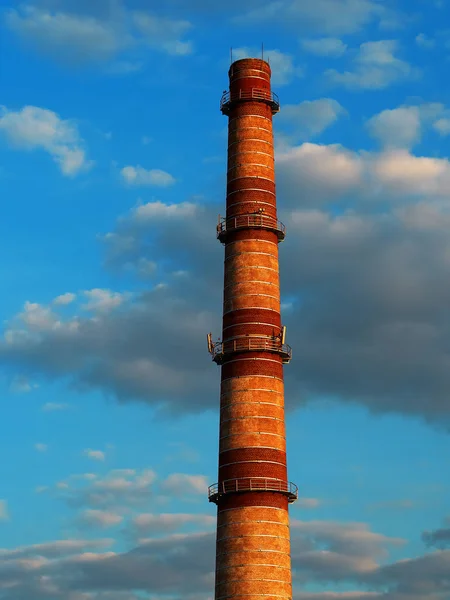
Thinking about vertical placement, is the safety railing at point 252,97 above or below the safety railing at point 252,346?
above

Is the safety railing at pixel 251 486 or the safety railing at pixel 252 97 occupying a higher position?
the safety railing at pixel 252 97

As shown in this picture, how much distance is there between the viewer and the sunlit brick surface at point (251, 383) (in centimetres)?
8531

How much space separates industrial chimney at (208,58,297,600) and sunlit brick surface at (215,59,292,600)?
0.24 ft

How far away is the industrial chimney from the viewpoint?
85.4 meters

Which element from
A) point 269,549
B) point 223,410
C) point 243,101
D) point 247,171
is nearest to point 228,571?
point 269,549

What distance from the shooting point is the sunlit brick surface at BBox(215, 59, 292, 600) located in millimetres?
85312

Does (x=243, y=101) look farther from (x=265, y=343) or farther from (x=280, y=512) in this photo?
(x=280, y=512)

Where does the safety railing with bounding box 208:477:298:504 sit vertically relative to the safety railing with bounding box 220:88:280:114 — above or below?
below

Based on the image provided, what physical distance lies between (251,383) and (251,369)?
1086 millimetres

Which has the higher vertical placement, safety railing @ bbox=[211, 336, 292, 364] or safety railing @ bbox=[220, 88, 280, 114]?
safety railing @ bbox=[220, 88, 280, 114]

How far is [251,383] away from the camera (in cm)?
8912

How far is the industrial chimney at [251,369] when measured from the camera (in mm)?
85438

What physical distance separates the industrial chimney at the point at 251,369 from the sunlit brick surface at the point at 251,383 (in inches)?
2.9

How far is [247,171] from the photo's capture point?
94.4 metres
